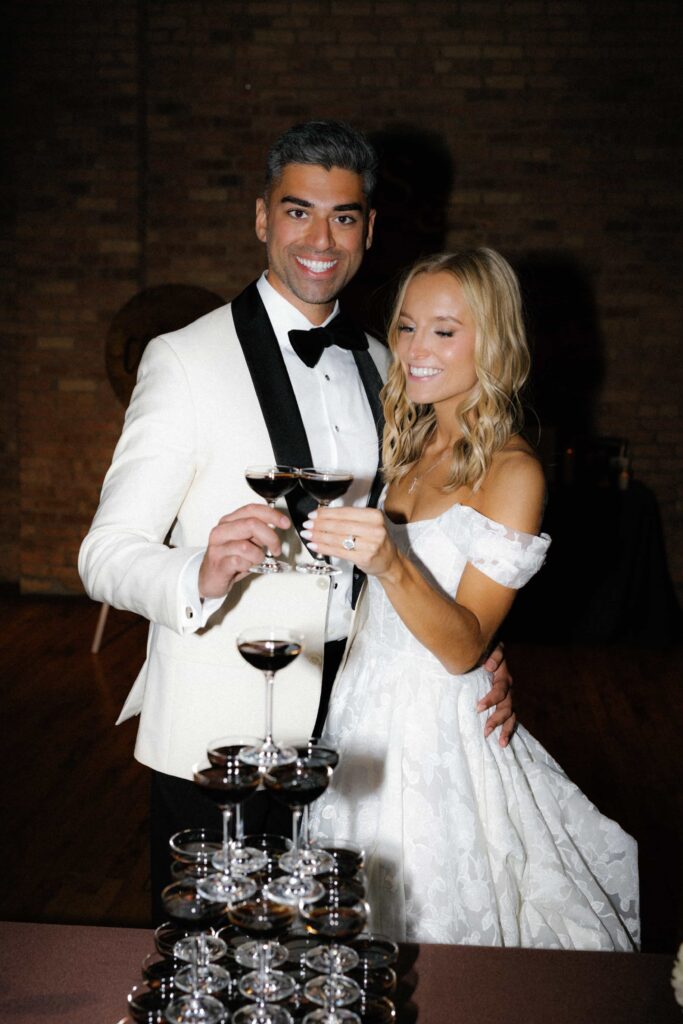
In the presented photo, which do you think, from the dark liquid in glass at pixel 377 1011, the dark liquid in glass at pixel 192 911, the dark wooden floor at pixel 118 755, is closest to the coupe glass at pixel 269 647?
the dark liquid in glass at pixel 192 911

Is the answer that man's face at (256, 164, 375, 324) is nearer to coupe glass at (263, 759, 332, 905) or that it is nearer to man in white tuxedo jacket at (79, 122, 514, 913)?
man in white tuxedo jacket at (79, 122, 514, 913)

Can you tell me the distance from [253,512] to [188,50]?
5.23 metres

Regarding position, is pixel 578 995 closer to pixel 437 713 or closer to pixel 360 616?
pixel 437 713

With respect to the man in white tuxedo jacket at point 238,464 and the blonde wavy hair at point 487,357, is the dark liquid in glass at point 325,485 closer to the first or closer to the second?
the man in white tuxedo jacket at point 238,464

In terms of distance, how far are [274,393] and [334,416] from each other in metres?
0.24

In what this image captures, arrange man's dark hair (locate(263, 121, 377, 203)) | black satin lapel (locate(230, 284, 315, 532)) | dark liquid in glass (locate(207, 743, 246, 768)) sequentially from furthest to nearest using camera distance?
man's dark hair (locate(263, 121, 377, 203)), black satin lapel (locate(230, 284, 315, 532)), dark liquid in glass (locate(207, 743, 246, 768))

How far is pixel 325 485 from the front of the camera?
5.95ft

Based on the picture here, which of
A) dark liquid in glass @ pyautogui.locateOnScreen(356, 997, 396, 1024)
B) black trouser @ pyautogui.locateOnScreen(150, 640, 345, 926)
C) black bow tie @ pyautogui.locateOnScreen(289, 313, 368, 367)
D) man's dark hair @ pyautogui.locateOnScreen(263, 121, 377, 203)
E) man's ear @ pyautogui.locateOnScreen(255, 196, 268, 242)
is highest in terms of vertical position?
man's dark hair @ pyautogui.locateOnScreen(263, 121, 377, 203)

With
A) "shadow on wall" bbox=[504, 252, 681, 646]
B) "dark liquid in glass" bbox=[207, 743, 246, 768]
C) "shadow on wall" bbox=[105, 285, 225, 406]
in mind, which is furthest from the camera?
"shadow on wall" bbox=[105, 285, 225, 406]

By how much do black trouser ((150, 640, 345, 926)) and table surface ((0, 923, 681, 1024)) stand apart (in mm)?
731

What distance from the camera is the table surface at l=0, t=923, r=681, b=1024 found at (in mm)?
1253

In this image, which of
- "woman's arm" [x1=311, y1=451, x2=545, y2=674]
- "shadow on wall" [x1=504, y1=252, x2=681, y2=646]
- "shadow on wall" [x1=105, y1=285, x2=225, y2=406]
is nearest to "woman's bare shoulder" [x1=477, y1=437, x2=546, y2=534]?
"woman's arm" [x1=311, y1=451, x2=545, y2=674]

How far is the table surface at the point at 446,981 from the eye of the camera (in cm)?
125

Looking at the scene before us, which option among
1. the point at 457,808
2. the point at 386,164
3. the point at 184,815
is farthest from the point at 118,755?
the point at 386,164
